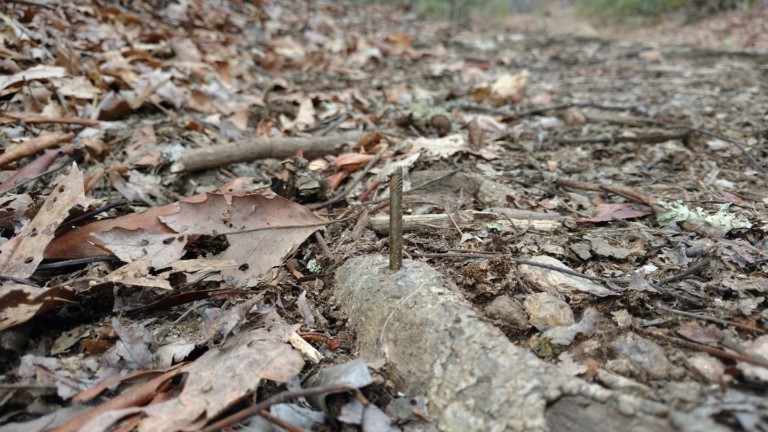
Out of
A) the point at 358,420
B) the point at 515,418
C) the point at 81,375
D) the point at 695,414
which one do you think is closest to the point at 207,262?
the point at 81,375

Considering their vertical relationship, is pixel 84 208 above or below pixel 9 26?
below

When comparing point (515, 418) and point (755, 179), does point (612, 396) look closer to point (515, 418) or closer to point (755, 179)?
point (515, 418)

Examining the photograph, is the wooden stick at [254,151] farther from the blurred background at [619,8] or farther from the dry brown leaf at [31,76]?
the blurred background at [619,8]

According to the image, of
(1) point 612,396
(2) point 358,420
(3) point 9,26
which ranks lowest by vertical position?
(2) point 358,420

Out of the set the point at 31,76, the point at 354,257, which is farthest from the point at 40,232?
the point at 31,76

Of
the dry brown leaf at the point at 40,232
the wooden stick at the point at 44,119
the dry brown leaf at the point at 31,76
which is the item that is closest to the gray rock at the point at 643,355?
the dry brown leaf at the point at 40,232
